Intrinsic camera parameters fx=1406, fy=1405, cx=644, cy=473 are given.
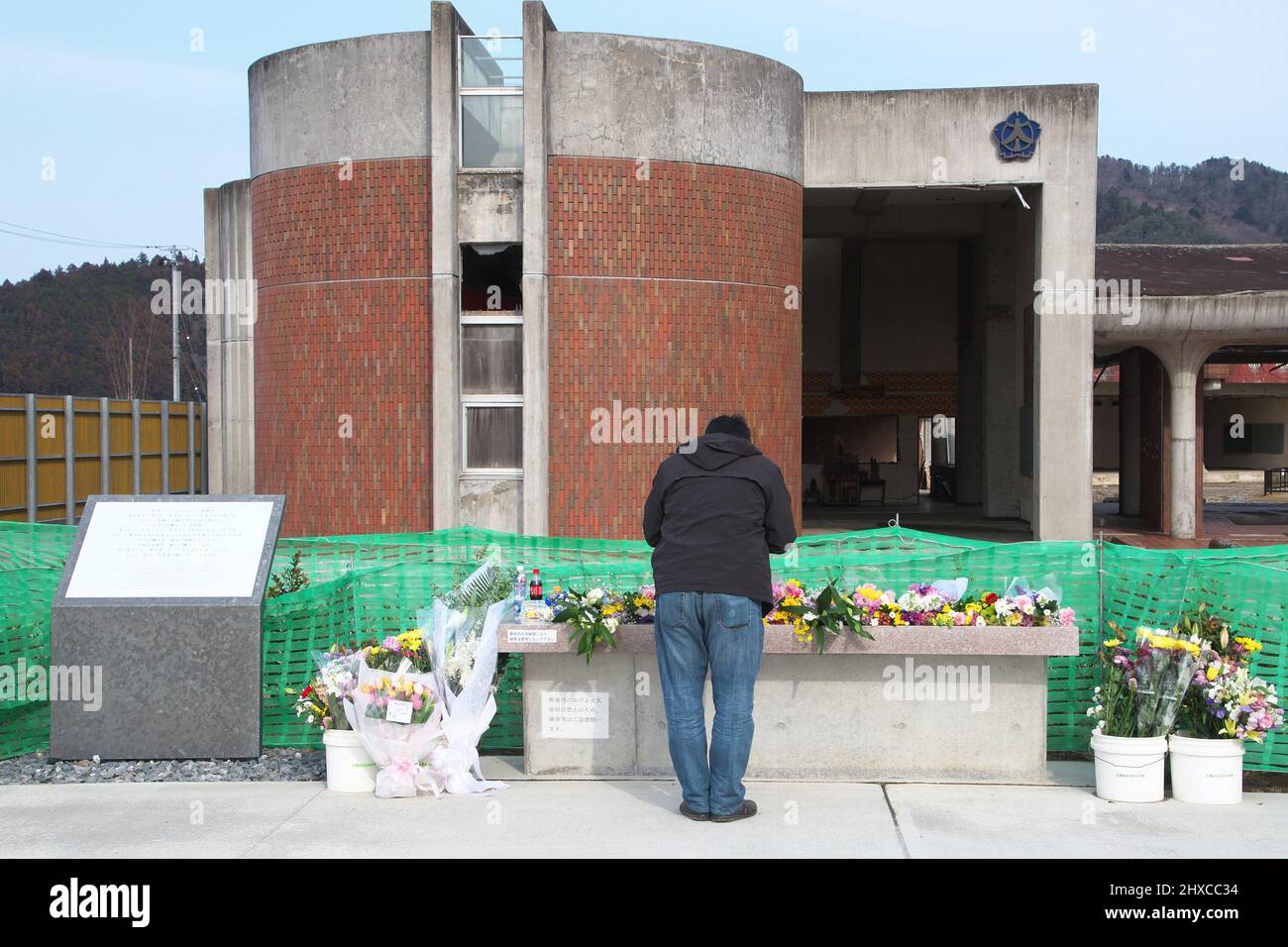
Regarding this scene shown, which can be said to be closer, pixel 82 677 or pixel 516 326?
pixel 82 677

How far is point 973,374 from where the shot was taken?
1460 inches

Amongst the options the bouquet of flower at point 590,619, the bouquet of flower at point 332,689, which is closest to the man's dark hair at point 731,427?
the bouquet of flower at point 590,619

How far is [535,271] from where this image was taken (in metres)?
19.4

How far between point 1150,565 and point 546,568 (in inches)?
167

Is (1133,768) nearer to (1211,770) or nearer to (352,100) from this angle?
(1211,770)

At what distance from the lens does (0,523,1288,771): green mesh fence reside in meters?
8.91

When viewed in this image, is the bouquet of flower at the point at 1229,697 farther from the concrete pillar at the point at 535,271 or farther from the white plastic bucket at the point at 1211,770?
the concrete pillar at the point at 535,271

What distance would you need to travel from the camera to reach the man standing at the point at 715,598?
24.1 ft

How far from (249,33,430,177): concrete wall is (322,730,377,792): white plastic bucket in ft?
42.8

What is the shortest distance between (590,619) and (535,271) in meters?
11.7
